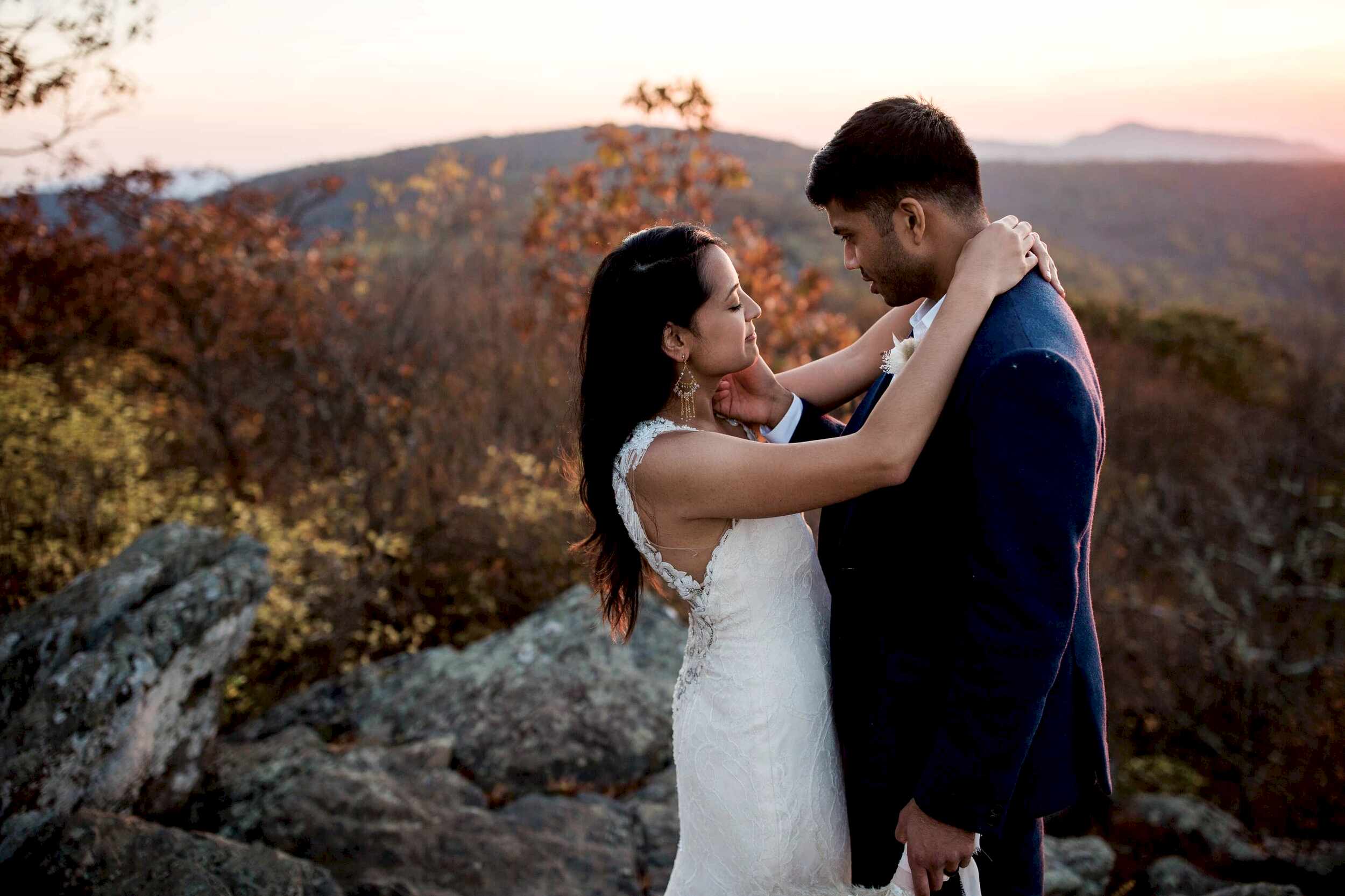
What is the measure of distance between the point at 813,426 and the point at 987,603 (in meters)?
1.04

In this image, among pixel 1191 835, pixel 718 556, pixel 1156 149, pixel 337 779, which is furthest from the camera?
pixel 1156 149

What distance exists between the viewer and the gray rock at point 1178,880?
392cm

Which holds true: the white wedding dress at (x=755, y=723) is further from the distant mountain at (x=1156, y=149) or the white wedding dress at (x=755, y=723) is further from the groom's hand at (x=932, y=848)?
the distant mountain at (x=1156, y=149)

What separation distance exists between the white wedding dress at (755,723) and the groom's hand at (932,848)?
0.30 meters

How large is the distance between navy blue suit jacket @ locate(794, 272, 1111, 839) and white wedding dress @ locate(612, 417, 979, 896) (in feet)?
0.25

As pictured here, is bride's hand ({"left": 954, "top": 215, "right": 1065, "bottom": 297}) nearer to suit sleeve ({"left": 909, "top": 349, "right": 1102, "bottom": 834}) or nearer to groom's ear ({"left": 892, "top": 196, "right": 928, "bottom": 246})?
groom's ear ({"left": 892, "top": 196, "right": 928, "bottom": 246})

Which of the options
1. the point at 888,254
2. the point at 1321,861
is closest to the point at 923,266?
the point at 888,254

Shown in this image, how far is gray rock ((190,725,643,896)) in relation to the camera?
320 cm

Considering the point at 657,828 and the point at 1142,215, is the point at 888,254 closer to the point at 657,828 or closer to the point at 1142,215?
the point at 657,828

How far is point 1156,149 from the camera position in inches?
1743

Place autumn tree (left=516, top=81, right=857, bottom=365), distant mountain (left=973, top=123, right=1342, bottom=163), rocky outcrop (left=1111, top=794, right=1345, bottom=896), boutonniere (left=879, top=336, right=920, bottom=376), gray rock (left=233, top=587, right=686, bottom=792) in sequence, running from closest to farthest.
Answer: boutonniere (left=879, top=336, right=920, bottom=376)
rocky outcrop (left=1111, top=794, right=1345, bottom=896)
gray rock (left=233, top=587, right=686, bottom=792)
autumn tree (left=516, top=81, right=857, bottom=365)
distant mountain (left=973, top=123, right=1342, bottom=163)

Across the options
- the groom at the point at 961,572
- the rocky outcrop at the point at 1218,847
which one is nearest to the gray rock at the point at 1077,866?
the rocky outcrop at the point at 1218,847

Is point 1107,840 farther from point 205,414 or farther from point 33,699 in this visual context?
point 205,414

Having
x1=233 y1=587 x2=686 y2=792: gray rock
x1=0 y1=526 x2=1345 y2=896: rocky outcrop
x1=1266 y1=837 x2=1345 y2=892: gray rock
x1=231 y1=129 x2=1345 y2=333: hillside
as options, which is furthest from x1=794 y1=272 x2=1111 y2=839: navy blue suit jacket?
x1=231 y1=129 x2=1345 y2=333: hillside
